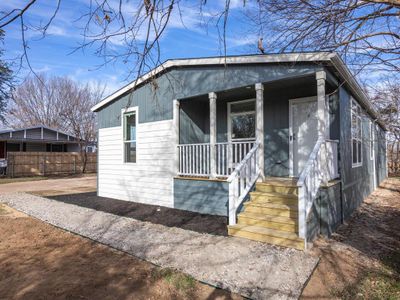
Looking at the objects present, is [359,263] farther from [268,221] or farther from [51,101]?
[51,101]

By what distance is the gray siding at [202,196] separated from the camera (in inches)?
275

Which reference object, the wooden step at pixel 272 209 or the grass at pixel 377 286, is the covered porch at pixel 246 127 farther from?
the grass at pixel 377 286

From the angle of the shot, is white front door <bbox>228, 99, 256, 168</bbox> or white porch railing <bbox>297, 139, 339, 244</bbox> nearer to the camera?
white porch railing <bbox>297, 139, 339, 244</bbox>

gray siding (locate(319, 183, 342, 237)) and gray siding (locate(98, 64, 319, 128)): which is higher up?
gray siding (locate(98, 64, 319, 128))

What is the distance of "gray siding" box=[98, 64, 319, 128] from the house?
0.03 metres

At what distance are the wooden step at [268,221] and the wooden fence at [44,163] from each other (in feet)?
64.3

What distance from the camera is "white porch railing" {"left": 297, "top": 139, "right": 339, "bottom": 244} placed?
4.52m

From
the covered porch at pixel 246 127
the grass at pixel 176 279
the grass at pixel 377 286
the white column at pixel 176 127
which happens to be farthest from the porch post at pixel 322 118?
the white column at pixel 176 127

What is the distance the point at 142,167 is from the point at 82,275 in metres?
5.31

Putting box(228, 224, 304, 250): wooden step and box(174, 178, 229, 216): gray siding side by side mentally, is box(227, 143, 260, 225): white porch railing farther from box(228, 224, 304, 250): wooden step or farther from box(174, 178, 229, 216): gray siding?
box(174, 178, 229, 216): gray siding

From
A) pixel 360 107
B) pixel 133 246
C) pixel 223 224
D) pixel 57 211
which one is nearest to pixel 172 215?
pixel 223 224

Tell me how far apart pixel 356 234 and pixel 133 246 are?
13.9 feet

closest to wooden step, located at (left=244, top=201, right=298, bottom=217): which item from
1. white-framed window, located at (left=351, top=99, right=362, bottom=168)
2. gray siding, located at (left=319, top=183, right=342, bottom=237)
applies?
gray siding, located at (left=319, top=183, right=342, bottom=237)

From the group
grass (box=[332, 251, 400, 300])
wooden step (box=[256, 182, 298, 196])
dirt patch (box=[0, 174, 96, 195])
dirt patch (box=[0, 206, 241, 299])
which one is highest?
wooden step (box=[256, 182, 298, 196])
